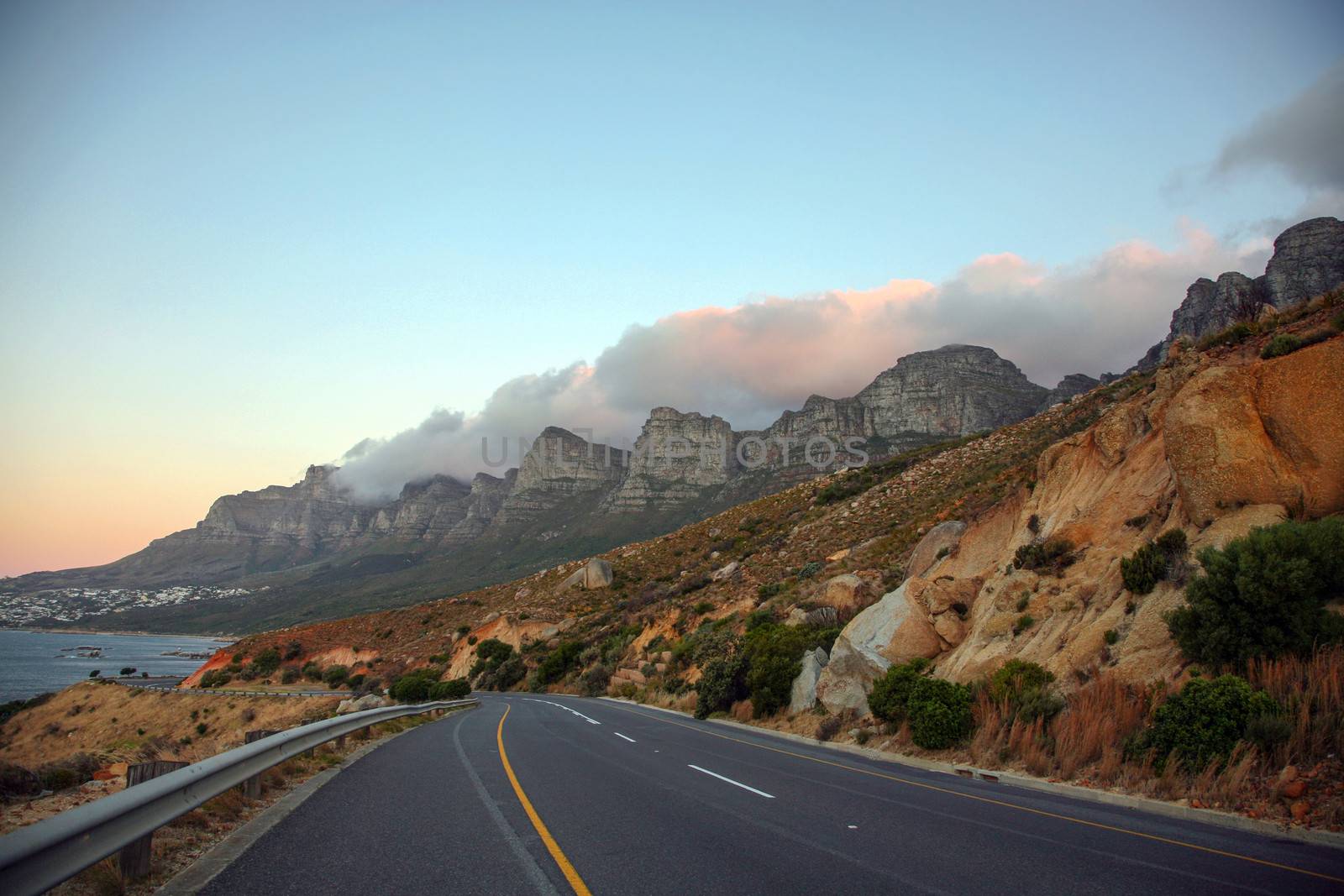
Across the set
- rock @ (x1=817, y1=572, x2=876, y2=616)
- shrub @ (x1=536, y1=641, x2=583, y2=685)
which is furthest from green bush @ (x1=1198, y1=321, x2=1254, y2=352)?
shrub @ (x1=536, y1=641, x2=583, y2=685)

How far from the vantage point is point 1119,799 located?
10.5 metres

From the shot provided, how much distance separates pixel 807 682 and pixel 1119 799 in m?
13.8

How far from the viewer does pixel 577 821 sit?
8.21m

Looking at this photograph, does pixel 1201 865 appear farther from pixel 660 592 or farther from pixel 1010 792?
pixel 660 592

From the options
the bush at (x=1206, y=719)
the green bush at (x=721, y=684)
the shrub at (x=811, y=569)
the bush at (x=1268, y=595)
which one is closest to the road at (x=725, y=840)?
the bush at (x=1206, y=719)

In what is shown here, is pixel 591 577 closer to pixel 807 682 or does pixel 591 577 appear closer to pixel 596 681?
pixel 596 681

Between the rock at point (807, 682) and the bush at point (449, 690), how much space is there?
89.8ft

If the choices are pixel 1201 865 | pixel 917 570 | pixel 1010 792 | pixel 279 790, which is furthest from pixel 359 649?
pixel 1201 865

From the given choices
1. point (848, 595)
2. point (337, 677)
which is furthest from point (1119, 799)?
point (337, 677)

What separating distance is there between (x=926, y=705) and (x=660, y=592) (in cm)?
3759

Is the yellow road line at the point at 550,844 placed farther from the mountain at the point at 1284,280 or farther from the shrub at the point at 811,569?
the mountain at the point at 1284,280

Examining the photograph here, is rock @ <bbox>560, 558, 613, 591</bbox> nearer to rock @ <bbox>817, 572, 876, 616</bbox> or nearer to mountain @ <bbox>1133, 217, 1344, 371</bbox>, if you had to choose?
rock @ <bbox>817, 572, 876, 616</bbox>

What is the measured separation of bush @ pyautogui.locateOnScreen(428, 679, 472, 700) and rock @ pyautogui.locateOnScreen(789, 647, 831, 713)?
89.8 feet

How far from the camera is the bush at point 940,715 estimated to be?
15.8 m
